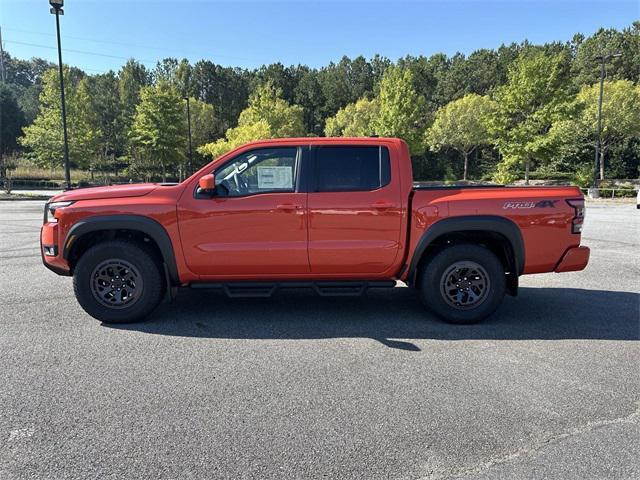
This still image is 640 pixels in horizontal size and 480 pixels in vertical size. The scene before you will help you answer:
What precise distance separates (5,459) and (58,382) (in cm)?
97

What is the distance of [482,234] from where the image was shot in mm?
4879

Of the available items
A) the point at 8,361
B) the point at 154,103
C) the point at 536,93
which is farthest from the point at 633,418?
the point at 154,103

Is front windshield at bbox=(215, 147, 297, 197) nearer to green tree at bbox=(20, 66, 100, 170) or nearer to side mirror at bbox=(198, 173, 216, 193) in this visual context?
side mirror at bbox=(198, 173, 216, 193)

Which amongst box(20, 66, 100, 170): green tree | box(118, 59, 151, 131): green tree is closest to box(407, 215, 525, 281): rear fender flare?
box(20, 66, 100, 170): green tree

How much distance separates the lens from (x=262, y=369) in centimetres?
374

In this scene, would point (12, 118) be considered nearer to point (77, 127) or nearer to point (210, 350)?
point (77, 127)

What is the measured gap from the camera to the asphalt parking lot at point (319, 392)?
2.58 m

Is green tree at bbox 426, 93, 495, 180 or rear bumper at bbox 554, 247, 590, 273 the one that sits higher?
green tree at bbox 426, 93, 495, 180

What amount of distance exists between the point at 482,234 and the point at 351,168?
1618 mm

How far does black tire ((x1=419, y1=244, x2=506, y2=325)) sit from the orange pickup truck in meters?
0.01

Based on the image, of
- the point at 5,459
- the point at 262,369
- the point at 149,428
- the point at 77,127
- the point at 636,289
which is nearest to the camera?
the point at 5,459

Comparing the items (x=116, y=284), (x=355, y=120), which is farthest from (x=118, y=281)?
(x=355, y=120)

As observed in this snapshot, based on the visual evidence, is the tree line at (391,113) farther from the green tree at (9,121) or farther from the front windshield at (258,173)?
the front windshield at (258,173)

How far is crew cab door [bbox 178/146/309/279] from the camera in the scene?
15.1 feet
